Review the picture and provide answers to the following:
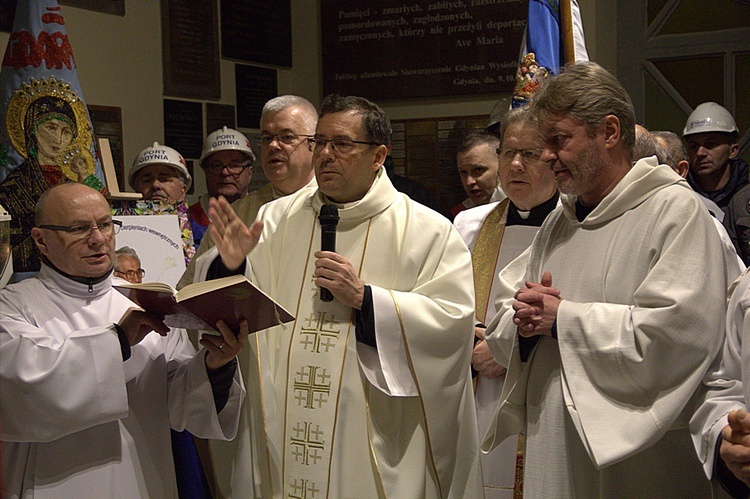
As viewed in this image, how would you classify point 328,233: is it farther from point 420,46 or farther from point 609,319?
point 420,46

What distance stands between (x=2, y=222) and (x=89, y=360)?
2.24 ft

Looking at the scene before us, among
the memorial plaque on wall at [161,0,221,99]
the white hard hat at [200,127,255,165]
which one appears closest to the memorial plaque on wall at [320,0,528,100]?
the memorial plaque on wall at [161,0,221,99]

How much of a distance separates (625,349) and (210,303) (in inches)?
50.9

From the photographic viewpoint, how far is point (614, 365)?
106 inches

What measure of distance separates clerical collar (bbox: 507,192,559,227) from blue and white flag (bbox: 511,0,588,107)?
74 cm

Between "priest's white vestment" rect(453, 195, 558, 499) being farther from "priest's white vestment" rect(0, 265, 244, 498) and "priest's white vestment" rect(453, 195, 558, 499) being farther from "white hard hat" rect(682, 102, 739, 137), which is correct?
"white hard hat" rect(682, 102, 739, 137)

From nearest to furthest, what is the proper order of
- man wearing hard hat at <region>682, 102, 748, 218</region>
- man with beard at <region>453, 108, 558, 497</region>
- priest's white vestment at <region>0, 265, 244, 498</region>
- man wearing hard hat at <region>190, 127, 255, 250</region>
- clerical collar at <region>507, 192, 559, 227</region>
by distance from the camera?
1. priest's white vestment at <region>0, 265, 244, 498</region>
2. man with beard at <region>453, 108, 558, 497</region>
3. clerical collar at <region>507, 192, 559, 227</region>
4. man wearing hard hat at <region>190, 127, 255, 250</region>
5. man wearing hard hat at <region>682, 102, 748, 218</region>

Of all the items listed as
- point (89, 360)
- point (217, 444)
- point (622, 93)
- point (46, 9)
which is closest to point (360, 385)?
point (217, 444)

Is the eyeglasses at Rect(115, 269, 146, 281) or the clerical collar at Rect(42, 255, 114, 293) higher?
the clerical collar at Rect(42, 255, 114, 293)

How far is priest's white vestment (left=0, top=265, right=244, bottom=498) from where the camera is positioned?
2.94m

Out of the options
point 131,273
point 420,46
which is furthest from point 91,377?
point 420,46

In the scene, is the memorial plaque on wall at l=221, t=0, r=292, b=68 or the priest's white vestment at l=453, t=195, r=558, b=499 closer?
the priest's white vestment at l=453, t=195, r=558, b=499

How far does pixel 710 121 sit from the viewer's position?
21.1 feet

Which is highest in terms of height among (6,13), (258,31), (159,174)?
(258,31)
